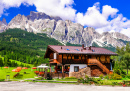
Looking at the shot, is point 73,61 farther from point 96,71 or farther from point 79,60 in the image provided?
point 96,71

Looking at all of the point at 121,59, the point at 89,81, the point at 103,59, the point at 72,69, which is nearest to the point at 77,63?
the point at 72,69

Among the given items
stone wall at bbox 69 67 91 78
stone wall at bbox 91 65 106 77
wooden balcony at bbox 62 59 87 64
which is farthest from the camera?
stone wall at bbox 91 65 106 77

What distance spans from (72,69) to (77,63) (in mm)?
1966

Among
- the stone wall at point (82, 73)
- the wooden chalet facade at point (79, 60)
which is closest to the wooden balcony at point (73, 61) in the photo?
the wooden chalet facade at point (79, 60)

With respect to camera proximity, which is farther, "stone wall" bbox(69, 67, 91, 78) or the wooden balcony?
the wooden balcony

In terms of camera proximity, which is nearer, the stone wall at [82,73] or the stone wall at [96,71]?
the stone wall at [82,73]

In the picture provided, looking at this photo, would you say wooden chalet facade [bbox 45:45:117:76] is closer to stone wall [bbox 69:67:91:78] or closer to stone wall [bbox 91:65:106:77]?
stone wall [bbox 91:65:106:77]

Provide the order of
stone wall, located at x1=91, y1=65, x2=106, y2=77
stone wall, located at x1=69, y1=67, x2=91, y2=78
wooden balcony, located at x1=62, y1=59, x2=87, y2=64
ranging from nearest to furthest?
stone wall, located at x1=69, y1=67, x2=91, y2=78, wooden balcony, located at x1=62, y1=59, x2=87, y2=64, stone wall, located at x1=91, y1=65, x2=106, y2=77

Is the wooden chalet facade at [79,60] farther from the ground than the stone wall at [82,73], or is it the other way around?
the wooden chalet facade at [79,60]

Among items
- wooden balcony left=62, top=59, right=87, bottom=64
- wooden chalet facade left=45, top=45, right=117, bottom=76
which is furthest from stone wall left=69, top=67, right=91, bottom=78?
wooden balcony left=62, top=59, right=87, bottom=64

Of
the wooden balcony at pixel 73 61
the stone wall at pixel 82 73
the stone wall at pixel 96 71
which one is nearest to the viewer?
the stone wall at pixel 82 73

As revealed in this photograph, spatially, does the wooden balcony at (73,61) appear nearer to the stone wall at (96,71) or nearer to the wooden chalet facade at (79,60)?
the wooden chalet facade at (79,60)

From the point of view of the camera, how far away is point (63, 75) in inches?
1271

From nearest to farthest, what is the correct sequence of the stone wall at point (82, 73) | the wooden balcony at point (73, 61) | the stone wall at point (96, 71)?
1. the stone wall at point (82, 73)
2. the wooden balcony at point (73, 61)
3. the stone wall at point (96, 71)
